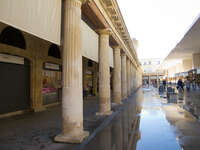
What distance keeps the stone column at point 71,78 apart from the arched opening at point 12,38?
5.01 m

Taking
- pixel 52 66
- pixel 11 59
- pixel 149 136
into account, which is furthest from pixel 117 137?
pixel 52 66

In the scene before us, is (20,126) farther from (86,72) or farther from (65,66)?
A: (86,72)

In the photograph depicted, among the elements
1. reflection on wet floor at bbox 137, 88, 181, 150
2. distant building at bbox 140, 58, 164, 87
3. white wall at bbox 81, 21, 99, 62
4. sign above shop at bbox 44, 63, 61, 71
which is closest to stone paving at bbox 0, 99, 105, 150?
reflection on wet floor at bbox 137, 88, 181, 150

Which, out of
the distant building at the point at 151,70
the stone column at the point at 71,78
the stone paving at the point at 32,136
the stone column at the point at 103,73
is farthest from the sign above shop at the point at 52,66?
the distant building at the point at 151,70

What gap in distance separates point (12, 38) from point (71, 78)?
19.4 ft

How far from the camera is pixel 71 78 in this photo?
458 cm

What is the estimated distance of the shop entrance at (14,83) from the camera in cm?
792

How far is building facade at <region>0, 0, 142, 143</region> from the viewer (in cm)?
424

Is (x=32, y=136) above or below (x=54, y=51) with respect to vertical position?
below

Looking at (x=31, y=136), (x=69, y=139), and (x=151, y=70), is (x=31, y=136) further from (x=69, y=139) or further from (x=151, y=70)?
(x=151, y=70)

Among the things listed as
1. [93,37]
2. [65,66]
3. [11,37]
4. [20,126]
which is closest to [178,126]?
[65,66]

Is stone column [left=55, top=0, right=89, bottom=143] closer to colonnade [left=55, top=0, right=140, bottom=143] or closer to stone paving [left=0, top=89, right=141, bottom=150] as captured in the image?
colonnade [left=55, top=0, right=140, bottom=143]

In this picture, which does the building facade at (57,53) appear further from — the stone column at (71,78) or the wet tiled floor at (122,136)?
the wet tiled floor at (122,136)

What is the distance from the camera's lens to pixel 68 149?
3.89 meters
